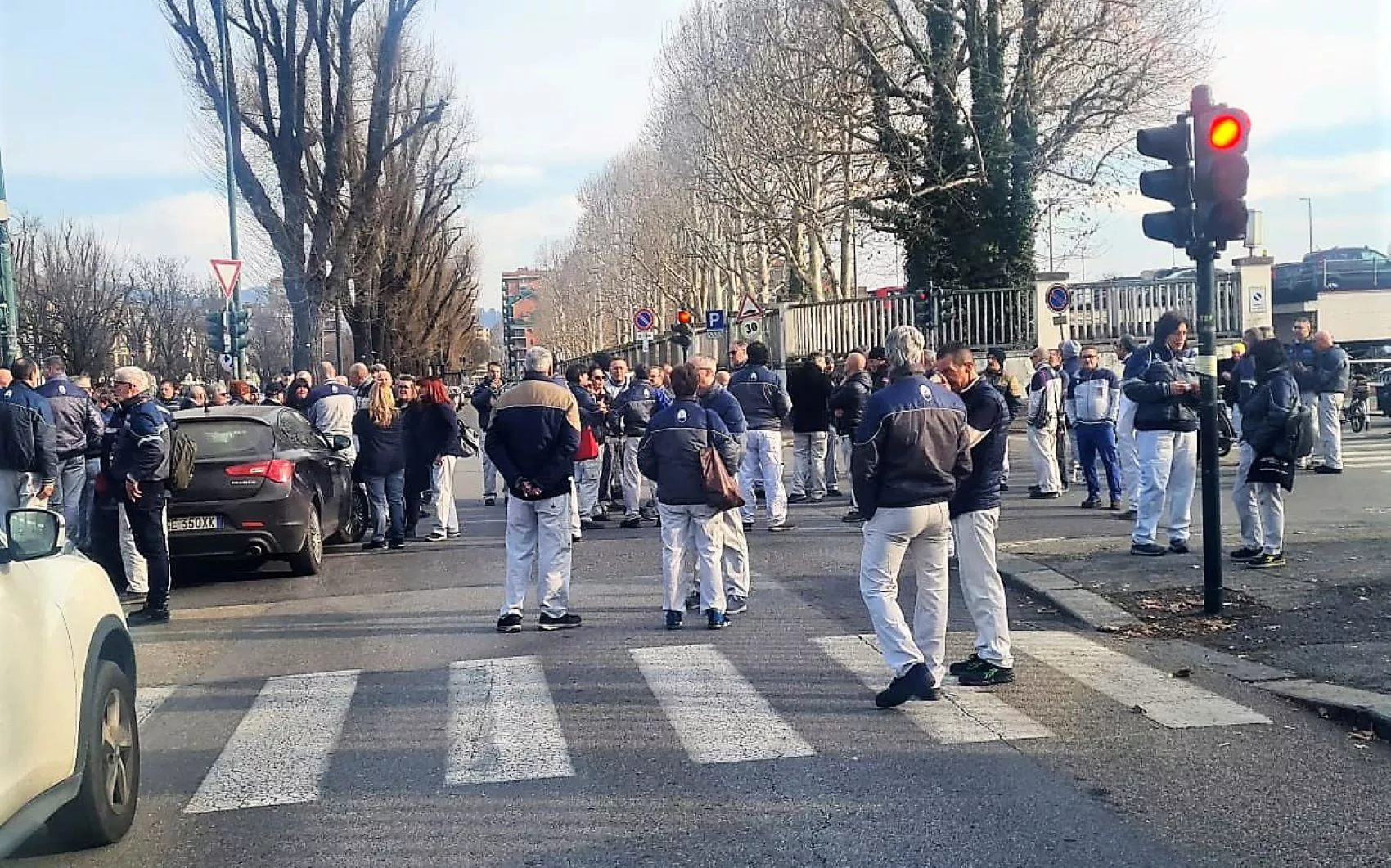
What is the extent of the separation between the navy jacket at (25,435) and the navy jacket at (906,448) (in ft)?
25.8

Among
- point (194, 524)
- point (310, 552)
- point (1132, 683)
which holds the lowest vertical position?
point (1132, 683)

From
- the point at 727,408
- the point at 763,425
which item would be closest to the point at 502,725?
the point at 727,408

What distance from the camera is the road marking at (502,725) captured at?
5.72 metres

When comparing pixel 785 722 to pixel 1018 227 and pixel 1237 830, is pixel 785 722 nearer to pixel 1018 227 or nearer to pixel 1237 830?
pixel 1237 830

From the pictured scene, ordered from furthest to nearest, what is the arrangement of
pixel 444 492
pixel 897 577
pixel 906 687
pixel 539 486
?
pixel 444 492
pixel 539 486
pixel 897 577
pixel 906 687

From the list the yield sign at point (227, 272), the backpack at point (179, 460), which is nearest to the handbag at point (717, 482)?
the backpack at point (179, 460)

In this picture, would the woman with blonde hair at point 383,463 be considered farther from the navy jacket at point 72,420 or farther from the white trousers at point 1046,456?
the white trousers at point 1046,456

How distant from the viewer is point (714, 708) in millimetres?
6688

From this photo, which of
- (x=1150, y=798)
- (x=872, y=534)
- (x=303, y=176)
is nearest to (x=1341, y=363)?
(x=872, y=534)

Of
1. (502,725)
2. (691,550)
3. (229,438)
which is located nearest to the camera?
(502,725)

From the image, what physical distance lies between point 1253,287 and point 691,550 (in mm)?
24913

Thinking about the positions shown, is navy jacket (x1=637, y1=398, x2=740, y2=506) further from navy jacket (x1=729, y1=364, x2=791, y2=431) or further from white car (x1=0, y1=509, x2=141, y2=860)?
navy jacket (x1=729, y1=364, x2=791, y2=431)

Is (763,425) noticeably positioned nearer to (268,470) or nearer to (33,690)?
(268,470)

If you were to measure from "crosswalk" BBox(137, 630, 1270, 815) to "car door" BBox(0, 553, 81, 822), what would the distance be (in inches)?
44.2
